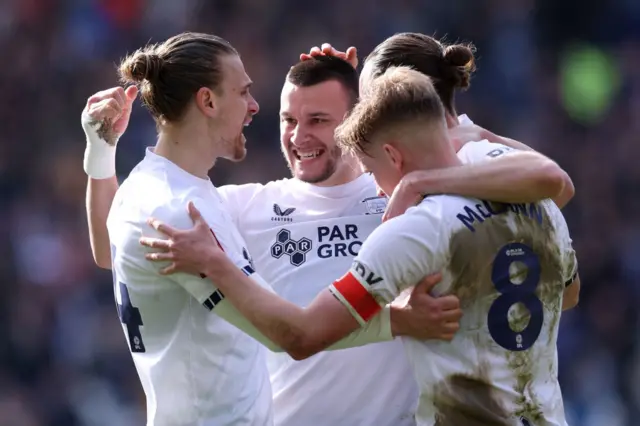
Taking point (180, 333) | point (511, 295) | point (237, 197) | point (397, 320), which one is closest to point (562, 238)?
point (511, 295)

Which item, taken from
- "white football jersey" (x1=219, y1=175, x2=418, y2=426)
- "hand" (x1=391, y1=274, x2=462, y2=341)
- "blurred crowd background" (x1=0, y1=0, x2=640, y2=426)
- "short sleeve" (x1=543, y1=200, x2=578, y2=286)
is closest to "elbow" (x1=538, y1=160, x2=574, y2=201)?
"short sleeve" (x1=543, y1=200, x2=578, y2=286)

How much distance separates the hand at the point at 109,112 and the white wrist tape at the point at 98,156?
12mm

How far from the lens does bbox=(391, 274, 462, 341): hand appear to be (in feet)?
12.6

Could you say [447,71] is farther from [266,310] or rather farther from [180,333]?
[180,333]

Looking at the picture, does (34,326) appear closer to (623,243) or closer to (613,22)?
(623,243)

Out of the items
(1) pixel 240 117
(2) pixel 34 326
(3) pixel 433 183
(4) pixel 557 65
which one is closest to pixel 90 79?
(2) pixel 34 326

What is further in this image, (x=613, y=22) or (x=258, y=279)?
(x=613, y=22)

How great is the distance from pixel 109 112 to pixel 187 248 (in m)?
1.15

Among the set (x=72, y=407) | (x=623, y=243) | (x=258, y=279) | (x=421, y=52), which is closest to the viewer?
(x=258, y=279)

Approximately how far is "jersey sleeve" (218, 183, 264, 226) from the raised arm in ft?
1.75

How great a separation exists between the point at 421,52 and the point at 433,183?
34.0 inches

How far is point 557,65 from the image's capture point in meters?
12.3

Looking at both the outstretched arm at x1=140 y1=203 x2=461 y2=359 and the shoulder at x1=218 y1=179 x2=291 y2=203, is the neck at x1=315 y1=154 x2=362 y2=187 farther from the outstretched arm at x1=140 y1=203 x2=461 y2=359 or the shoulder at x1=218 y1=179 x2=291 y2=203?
the outstretched arm at x1=140 y1=203 x2=461 y2=359

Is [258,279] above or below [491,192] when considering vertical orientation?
below
